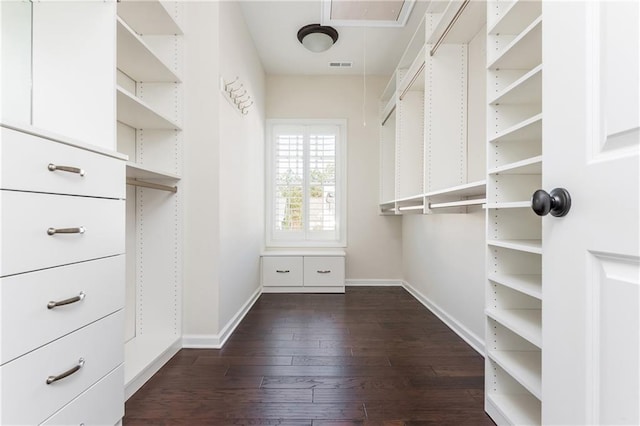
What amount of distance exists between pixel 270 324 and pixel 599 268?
237 centimetres

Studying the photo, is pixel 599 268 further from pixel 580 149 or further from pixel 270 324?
pixel 270 324

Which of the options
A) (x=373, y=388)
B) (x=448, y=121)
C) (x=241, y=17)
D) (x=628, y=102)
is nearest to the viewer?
(x=628, y=102)

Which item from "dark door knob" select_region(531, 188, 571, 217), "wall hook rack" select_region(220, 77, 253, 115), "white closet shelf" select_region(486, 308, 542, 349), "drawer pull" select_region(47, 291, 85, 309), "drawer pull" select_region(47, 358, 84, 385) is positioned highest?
"wall hook rack" select_region(220, 77, 253, 115)

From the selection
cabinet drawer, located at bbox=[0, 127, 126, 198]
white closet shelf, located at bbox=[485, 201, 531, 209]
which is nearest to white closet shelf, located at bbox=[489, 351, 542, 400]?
white closet shelf, located at bbox=[485, 201, 531, 209]

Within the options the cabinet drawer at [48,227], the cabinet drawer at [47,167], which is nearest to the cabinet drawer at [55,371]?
the cabinet drawer at [48,227]

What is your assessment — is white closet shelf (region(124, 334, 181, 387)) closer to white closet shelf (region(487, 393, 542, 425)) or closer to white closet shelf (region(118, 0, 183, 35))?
white closet shelf (region(487, 393, 542, 425))

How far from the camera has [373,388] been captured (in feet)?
5.27

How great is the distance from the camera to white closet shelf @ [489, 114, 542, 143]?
107 centimetres

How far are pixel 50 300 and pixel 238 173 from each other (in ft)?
6.28

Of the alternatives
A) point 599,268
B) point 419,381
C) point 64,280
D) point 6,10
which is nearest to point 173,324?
point 64,280

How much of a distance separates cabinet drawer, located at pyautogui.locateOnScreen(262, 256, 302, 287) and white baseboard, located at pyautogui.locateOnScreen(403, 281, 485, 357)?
4.38ft

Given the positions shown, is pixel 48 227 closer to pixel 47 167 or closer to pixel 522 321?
pixel 47 167

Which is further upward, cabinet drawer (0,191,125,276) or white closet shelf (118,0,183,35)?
white closet shelf (118,0,183,35)

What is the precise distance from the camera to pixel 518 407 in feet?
4.27
